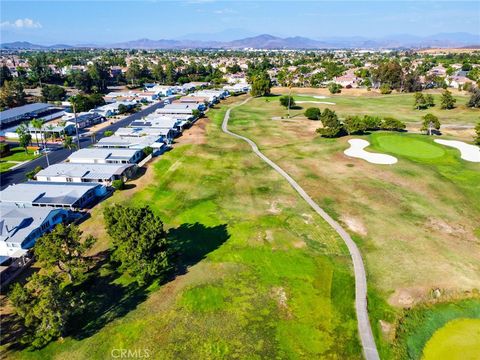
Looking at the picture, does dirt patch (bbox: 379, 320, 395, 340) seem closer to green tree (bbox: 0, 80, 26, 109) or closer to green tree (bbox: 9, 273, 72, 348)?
green tree (bbox: 9, 273, 72, 348)

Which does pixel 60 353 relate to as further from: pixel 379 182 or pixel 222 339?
pixel 379 182

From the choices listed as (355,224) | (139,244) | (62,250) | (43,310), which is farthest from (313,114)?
(43,310)

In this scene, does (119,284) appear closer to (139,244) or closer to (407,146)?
(139,244)

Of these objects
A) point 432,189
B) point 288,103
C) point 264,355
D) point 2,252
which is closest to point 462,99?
point 288,103

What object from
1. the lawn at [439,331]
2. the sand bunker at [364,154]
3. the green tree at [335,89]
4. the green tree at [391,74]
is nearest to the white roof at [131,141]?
the sand bunker at [364,154]

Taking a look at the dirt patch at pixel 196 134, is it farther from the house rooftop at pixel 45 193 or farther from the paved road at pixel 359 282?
the house rooftop at pixel 45 193

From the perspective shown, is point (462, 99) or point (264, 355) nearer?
point (264, 355)
